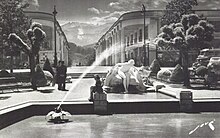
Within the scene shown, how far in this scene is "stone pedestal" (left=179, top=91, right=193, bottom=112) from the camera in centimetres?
852

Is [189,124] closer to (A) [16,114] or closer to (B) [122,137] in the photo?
(B) [122,137]

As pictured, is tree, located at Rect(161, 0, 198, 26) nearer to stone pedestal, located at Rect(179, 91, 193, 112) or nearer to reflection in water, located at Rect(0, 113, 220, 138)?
stone pedestal, located at Rect(179, 91, 193, 112)

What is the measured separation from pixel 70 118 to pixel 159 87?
580 cm

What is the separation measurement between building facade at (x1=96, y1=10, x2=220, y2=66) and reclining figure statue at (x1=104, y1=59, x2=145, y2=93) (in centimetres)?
963

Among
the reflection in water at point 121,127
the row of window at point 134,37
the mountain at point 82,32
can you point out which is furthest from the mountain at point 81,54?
the reflection in water at point 121,127

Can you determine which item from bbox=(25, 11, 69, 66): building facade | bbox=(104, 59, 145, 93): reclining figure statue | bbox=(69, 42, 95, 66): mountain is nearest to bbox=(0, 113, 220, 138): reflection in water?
bbox=(104, 59, 145, 93): reclining figure statue

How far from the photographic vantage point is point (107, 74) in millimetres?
13211

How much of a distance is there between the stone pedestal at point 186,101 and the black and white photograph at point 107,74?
22 mm

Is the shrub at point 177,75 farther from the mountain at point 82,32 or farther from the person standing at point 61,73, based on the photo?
the mountain at point 82,32

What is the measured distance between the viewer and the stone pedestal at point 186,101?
8.52 m

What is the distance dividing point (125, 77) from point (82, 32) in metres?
8.69

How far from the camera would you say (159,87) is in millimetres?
13109

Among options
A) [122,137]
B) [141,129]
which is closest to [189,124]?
[141,129]

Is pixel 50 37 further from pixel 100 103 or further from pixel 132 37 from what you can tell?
pixel 100 103
